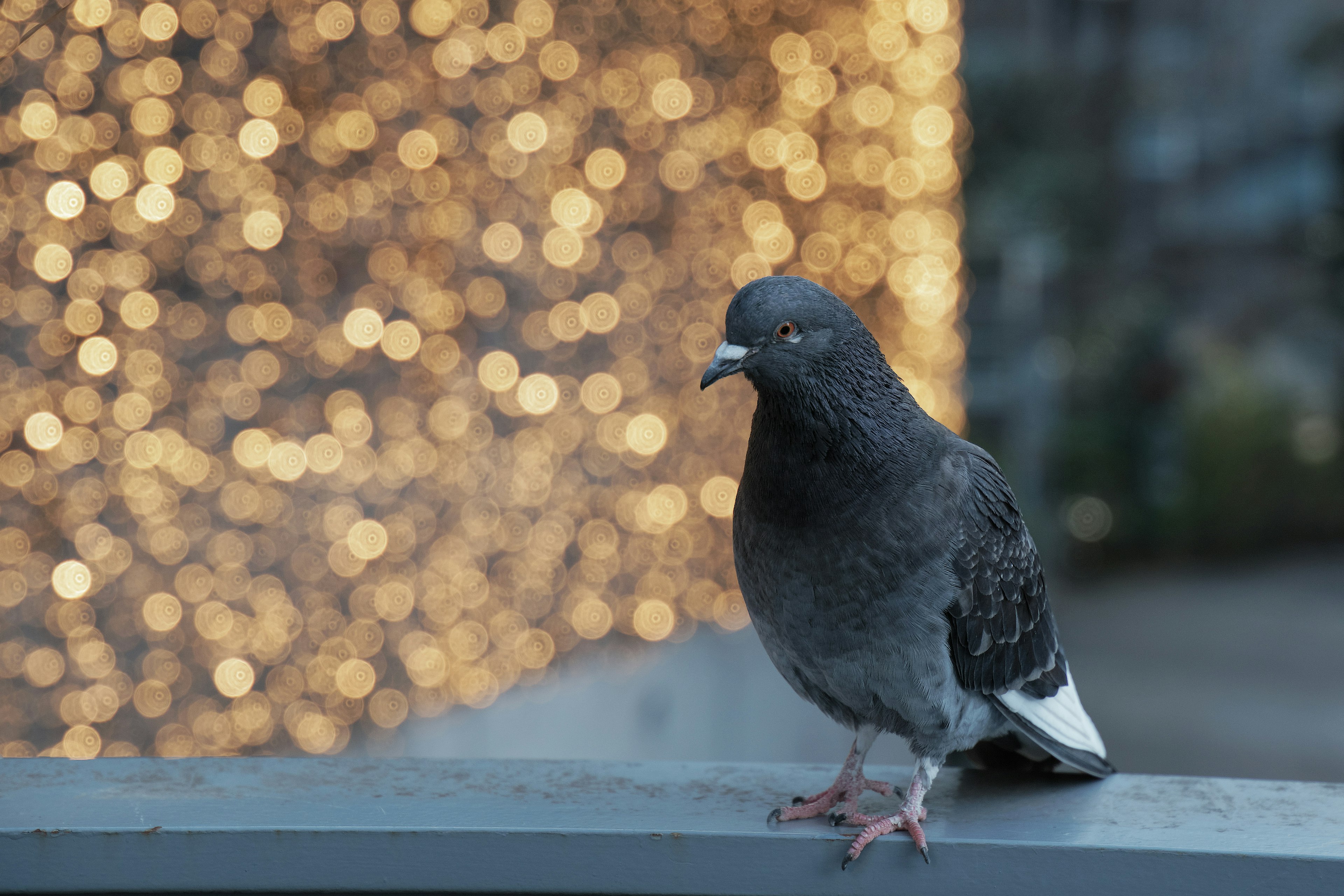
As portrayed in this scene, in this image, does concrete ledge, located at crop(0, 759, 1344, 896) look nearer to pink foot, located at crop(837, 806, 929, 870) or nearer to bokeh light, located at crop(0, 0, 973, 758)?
pink foot, located at crop(837, 806, 929, 870)

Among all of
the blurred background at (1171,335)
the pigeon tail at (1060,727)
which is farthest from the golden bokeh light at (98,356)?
the blurred background at (1171,335)

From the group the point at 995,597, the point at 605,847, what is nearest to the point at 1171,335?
the point at 995,597

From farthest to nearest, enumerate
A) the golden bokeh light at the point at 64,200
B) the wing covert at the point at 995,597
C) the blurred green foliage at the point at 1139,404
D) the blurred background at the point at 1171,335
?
the blurred green foliage at the point at 1139,404 → the blurred background at the point at 1171,335 → the golden bokeh light at the point at 64,200 → the wing covert at the point at 995,597

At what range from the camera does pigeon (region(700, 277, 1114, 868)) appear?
3.57 ft

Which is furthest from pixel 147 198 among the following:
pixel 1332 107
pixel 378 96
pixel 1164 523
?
pixel 1332 107

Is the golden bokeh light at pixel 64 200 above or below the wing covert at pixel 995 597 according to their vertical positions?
above

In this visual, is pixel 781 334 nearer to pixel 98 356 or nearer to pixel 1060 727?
pixel 1060 727

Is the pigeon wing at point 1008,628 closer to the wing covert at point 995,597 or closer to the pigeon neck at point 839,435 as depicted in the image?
the wing covert at point 995,597

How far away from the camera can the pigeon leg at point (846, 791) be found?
3.95ft

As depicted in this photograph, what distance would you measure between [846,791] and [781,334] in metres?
0.58

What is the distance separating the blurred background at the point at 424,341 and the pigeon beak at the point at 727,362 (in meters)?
1.07

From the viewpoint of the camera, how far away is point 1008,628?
121cm

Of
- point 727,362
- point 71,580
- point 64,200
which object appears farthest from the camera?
point 71,580

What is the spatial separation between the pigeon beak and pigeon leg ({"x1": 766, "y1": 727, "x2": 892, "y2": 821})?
0.51 meters
